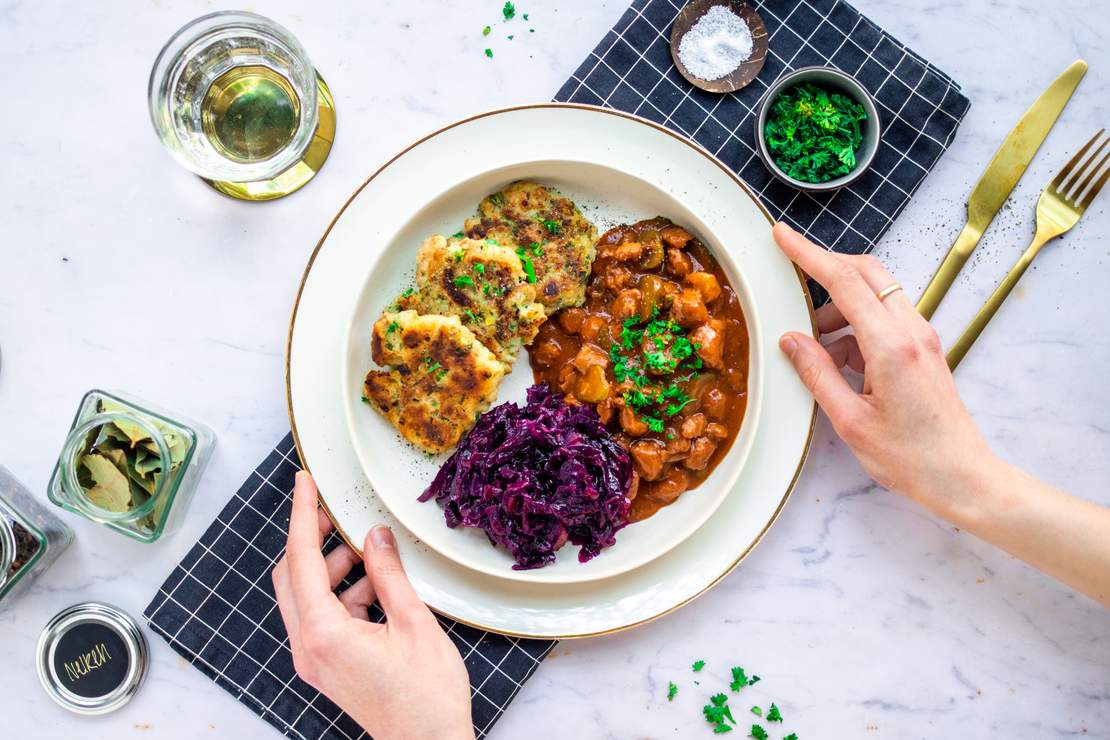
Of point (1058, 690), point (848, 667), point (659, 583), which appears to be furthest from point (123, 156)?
point (1058, 690)

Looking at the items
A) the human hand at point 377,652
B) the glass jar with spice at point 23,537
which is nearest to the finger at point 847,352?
the human hand at point 377,652

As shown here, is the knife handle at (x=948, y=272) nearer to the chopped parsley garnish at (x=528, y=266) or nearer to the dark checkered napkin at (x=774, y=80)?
the dark checkered napkin at (x=774, y=80)

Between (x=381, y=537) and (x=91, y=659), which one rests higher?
(x=381, y=537)

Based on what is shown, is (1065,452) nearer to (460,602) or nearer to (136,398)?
(460,602)

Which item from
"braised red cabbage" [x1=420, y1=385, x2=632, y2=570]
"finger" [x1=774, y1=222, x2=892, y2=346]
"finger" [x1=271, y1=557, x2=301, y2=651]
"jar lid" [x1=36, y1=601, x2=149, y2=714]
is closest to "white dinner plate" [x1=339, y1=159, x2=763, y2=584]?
"braised red cabbage" [x1=420, y1=385, x2=632, y2=570]

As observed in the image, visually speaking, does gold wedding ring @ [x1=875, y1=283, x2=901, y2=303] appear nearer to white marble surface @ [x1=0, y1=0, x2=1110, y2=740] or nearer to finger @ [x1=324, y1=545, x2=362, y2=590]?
white marble surface @ [x1=0, y1=0, x2=1110, y2=740]

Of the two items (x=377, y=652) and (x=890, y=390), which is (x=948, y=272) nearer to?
(x=890, y=390)

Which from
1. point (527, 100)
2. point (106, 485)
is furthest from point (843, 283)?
point (106, 485)
